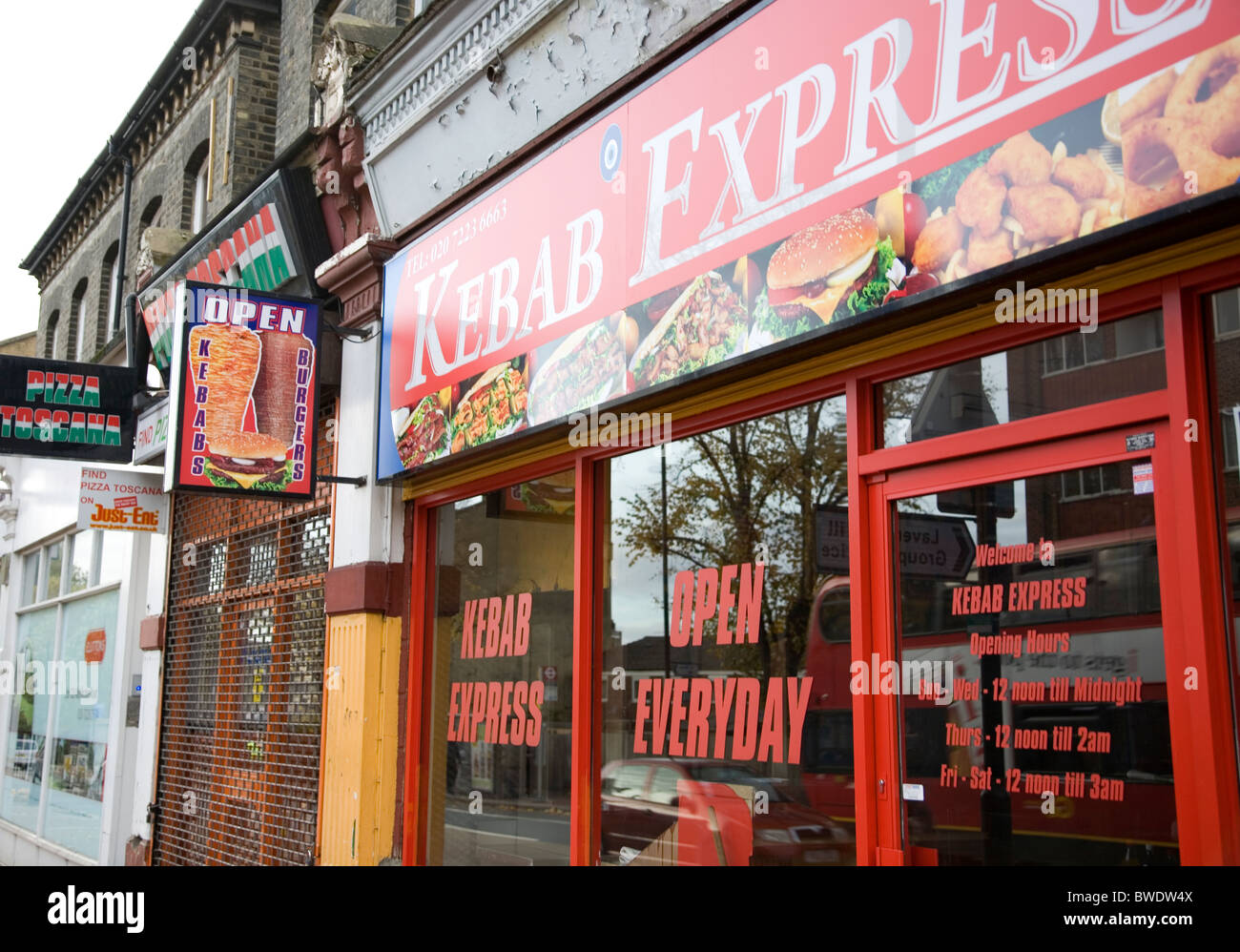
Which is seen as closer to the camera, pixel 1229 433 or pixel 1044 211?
pixel 1229 433

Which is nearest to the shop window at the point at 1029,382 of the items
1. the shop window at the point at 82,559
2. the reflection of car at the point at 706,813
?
the reflection of car at the point at 706,813

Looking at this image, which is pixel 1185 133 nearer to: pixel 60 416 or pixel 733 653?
pixel 733 653

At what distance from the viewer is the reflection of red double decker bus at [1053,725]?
3.68 meters

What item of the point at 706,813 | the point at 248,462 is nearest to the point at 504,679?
the point at 706,813

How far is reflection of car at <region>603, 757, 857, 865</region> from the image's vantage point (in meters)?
4.86

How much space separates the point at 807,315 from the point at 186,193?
1088cm

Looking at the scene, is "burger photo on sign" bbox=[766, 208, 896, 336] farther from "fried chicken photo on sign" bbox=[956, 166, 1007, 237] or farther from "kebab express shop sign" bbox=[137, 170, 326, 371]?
"kebab express shop sign" bbox=[137, 170, 326, 371]

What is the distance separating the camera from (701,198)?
→ 5.44 m

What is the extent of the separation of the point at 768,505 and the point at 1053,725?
173cm

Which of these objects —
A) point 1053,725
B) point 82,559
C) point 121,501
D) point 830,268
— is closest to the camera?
Answer: point 1053,725

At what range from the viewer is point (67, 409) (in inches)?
432

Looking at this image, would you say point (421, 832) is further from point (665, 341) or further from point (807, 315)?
point (807, 315)

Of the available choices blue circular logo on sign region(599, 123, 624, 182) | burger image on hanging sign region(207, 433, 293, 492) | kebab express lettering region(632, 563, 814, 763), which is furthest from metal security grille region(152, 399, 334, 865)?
kebab express lettering region(632, 563, 814, 763)
